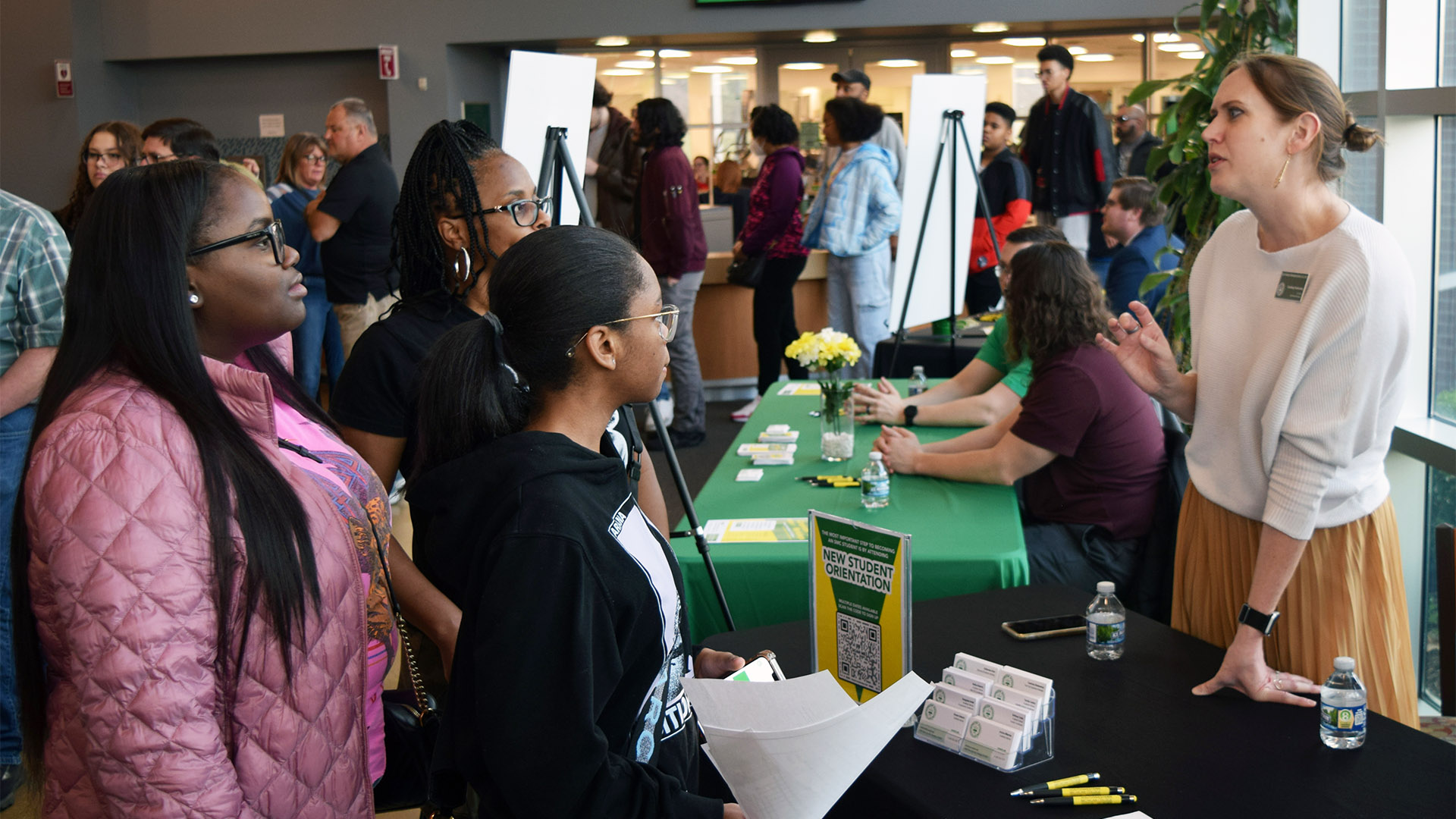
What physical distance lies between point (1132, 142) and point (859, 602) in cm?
628

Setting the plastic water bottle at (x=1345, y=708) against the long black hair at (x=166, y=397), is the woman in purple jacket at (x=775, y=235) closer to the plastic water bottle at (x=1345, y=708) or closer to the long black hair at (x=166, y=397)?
the plastic water bottle at (x=1345, y=708)

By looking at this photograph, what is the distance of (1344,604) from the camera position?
6.04ft

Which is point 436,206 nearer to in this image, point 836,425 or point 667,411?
point 836,425

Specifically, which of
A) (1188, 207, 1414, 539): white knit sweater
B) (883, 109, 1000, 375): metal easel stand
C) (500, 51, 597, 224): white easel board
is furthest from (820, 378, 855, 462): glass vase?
(883, 109, 1000, 375): metal easel stand

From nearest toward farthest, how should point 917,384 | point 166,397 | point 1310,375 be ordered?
point 166,397, point 1310,375, point 917,384

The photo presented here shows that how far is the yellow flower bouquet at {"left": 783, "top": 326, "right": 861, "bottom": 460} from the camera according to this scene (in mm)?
3113

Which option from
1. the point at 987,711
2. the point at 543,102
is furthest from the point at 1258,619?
the point at 543,102

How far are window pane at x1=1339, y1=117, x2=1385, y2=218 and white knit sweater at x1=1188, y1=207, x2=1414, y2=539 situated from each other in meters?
1.23

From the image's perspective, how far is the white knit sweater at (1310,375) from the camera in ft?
5.53

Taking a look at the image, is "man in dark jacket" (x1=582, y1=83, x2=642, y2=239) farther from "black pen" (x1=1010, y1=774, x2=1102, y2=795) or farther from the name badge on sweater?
"black pen" (x1=1010, y1=774, x2=1102, y2=795)

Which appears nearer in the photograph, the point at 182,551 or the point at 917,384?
the point at 182,551

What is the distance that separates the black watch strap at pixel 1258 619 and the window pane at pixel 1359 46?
186 cm

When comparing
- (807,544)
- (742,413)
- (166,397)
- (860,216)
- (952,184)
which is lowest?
(742,413)

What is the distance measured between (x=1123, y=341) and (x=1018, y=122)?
7757 millimetres
